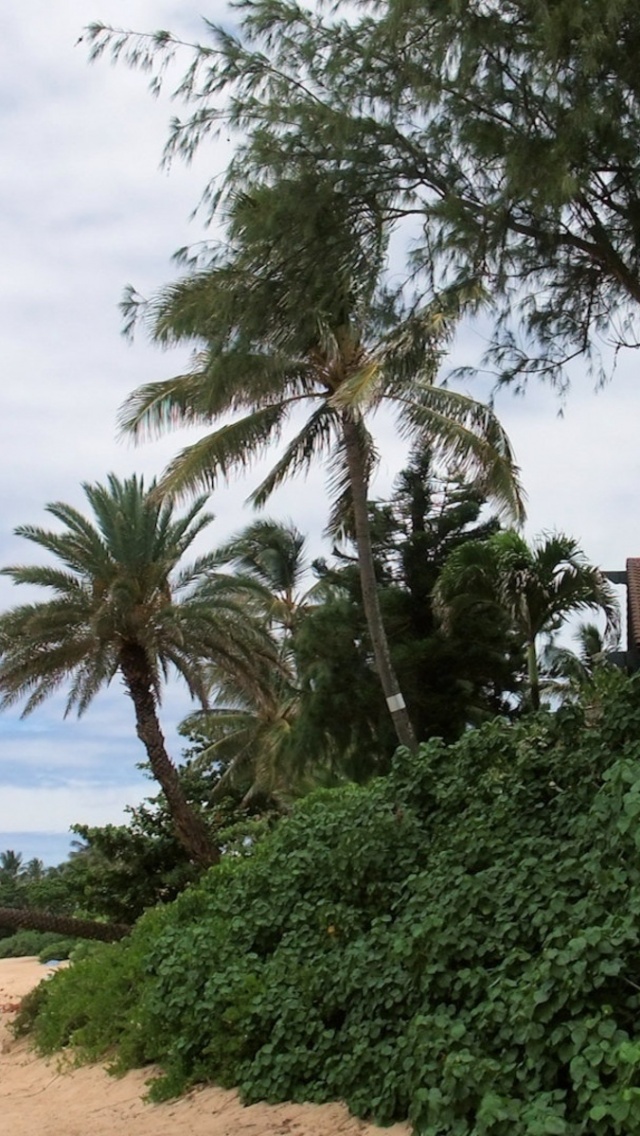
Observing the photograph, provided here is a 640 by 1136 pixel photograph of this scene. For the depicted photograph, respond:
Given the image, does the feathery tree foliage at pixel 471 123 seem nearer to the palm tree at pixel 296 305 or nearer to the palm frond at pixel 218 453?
the palm tree at pixel 296 305

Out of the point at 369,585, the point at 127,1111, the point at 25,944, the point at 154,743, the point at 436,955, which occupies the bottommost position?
the point at 127,1111

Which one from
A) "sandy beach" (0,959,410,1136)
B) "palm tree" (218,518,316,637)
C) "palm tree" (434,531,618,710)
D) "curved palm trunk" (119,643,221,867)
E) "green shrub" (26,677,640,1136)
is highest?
"palm tree" (218,518,316,637)

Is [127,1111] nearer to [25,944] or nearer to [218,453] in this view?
[218,453]

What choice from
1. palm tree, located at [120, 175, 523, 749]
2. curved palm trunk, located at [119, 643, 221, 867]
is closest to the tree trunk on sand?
curved palm trunk, located at [119, 643, 221, 867]

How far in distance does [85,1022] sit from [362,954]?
464cm

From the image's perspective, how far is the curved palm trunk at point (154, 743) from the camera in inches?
800

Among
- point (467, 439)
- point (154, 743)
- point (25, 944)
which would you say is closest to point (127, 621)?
point (154, 743)

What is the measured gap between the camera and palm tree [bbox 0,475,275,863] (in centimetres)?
1980

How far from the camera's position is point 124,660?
798 inches

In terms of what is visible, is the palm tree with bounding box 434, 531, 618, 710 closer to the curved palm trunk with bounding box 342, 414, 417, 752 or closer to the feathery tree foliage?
the curved palm trunk with bounding box 342, 414, 417, 752

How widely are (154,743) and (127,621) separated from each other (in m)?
2.18

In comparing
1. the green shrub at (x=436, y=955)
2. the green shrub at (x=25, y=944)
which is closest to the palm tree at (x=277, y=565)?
the green shrub at (x=25, y=944)

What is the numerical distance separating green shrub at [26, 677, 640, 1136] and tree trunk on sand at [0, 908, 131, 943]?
18.4 ft

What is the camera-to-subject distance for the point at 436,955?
7.15m
